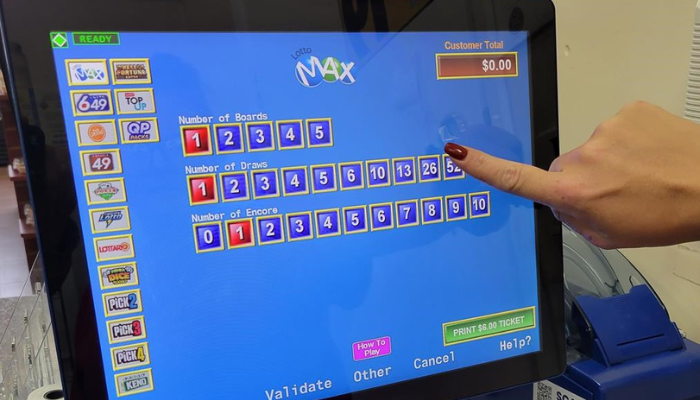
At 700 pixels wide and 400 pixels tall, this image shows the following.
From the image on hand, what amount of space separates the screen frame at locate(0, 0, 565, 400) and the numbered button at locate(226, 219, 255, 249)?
10 centimetres

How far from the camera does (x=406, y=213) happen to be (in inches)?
17.3

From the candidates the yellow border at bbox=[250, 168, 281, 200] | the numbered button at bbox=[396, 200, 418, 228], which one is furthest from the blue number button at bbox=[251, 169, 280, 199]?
the numbered button at bbox=[396, 200, 418, 228]

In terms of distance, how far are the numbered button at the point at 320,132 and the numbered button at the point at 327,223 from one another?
0.17 ft

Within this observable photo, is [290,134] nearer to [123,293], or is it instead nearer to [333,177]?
[333,177]

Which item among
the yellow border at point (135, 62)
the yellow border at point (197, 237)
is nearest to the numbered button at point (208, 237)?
the yellow border at point (197, 237)

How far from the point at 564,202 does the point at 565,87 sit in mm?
597

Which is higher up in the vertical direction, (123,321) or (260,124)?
(260,124)

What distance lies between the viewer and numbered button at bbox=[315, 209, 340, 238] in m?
0.41

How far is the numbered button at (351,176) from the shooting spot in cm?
42

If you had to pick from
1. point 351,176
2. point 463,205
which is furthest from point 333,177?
Result: point 463,205

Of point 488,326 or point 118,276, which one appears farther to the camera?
point 488,326

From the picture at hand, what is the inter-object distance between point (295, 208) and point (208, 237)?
0.07 meters

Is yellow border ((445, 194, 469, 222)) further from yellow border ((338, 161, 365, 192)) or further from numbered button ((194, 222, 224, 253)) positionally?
numbered button ((194, 222, 224, 253))

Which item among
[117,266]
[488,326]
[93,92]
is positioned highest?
[93,92]
